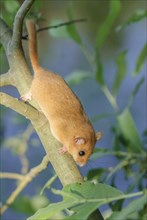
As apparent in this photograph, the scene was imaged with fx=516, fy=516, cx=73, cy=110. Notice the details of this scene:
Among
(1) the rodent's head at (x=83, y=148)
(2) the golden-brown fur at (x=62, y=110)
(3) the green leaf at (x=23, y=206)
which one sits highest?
(2) the golden-brown fur at (x=62, y=110)

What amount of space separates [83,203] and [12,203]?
→ 0.46 m

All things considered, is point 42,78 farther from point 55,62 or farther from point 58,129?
point 55,62

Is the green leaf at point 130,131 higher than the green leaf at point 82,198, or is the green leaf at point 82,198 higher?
the green leaf at point 82,198

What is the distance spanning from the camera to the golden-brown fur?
0.89m

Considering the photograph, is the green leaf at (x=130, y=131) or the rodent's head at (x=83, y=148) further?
the green leaf at (x=130, y=131)

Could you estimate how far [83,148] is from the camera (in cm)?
97

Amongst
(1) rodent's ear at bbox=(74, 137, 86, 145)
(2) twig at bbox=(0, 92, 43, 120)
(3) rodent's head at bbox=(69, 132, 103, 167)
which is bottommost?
(3) rodent's head at bbox=(69, 132, 103, 167)

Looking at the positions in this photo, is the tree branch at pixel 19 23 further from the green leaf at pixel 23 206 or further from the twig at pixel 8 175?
the green leaf at pixel 23 206

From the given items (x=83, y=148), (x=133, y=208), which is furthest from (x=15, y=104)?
(x=83, y=148)

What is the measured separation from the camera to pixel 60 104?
0.91 m

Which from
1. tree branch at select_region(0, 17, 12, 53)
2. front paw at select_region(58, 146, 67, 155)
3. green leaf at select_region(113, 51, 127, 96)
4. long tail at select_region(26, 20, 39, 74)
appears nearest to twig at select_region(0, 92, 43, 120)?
front paw at select_region(58, 146, 67, 155)

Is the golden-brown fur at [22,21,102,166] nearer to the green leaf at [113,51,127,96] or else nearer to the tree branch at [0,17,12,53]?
the tree branch at [0,17,12,53]

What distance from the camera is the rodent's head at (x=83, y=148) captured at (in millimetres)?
950

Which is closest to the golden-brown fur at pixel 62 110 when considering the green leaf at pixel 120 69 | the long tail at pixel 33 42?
the long tail at pixel 33 42
